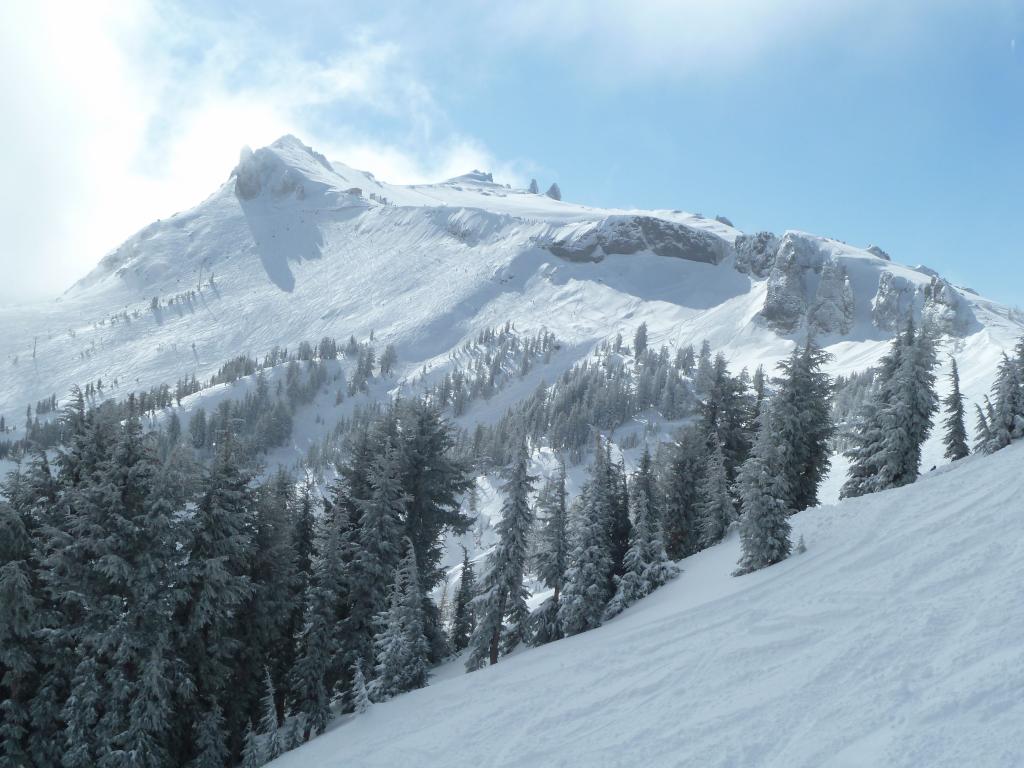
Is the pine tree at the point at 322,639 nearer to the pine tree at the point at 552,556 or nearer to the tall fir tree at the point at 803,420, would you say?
the pine tree at the point at 552,556

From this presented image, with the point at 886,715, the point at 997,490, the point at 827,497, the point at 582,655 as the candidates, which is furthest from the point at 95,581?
the point at 827,497

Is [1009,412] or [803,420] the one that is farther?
[1009,412]

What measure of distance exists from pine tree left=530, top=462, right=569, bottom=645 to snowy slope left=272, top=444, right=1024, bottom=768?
3632mm

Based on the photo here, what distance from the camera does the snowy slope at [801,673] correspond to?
35.5 ft

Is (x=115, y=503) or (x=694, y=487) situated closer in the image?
(x=115, y=503)

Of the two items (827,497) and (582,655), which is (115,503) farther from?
(827,497)

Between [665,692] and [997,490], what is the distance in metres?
15.2

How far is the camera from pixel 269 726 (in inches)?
883

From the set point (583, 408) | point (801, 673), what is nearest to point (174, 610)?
point (801, 673)

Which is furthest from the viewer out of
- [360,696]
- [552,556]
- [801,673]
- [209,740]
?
[552,556]

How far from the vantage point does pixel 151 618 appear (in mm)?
18984

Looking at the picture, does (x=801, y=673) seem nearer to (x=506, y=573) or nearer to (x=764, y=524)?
(x=764, y=524)

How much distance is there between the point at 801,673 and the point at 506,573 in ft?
44.8

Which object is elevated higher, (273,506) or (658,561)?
(273,506)
